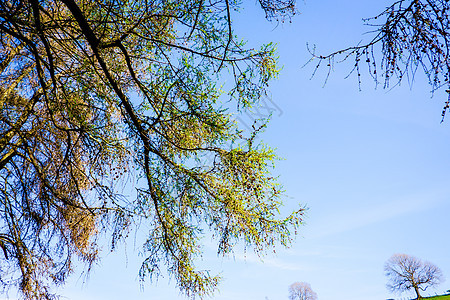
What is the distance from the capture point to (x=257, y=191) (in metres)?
5.00

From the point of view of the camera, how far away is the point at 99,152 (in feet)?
17.9

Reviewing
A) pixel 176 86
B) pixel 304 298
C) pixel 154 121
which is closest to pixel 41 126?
pixel 154 121

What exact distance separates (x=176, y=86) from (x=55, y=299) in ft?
16.6

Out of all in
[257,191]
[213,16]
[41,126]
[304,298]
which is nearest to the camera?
[213,16]

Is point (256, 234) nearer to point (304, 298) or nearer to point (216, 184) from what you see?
point (216, 184)

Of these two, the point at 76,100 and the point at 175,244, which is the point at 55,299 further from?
the point at 76,100

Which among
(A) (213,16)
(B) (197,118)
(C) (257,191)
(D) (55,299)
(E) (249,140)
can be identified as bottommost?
(D) (55,299)

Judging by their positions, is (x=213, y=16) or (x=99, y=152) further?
(x=99, y=152)

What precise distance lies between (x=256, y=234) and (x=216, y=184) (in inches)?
40.3

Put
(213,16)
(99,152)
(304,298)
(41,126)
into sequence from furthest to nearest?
(304,298) < (41,126) < (99,152) < (213,16)

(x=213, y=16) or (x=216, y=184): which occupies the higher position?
(x=213, y=16)

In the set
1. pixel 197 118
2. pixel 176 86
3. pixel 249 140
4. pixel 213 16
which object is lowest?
pixel 249 140

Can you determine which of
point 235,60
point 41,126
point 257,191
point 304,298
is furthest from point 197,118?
point 304,298

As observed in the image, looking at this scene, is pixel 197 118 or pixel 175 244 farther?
pixel 175 244
